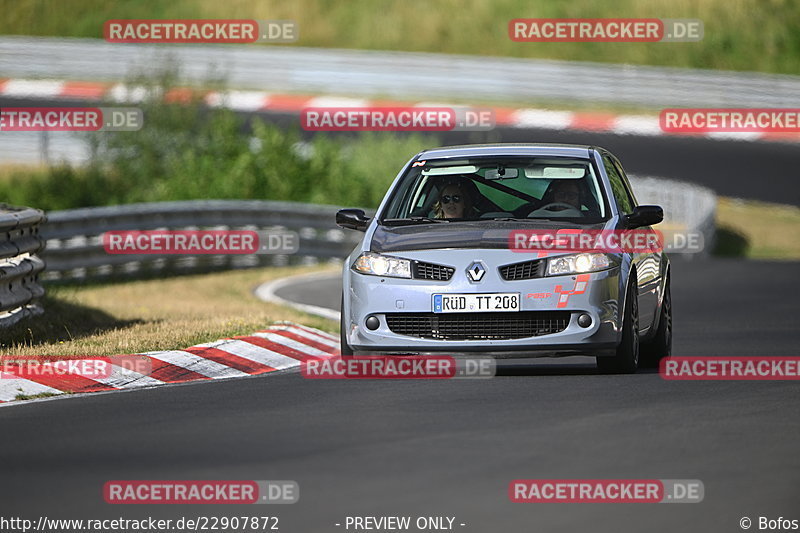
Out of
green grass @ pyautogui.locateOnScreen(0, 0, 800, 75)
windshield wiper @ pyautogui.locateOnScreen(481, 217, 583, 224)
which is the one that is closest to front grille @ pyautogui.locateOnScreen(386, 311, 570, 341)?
windshield wiper @ pyautogui.locateOnScreen(481, 217, 583, 224)

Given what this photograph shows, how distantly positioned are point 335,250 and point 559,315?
49.7 feet

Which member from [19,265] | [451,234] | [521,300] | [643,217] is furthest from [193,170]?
[521,300]

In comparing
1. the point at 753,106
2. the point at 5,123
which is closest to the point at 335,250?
the point at 5,123

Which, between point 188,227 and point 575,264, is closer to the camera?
point 575,264

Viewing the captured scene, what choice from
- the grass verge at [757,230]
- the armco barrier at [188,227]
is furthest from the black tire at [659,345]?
the grass verge at [757,230]

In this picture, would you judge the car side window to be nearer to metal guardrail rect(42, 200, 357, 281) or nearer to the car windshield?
the car windshield

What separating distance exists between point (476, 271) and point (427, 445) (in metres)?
2.89

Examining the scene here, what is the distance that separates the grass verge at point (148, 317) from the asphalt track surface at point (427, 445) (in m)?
1.83

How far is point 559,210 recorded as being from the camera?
472 inches

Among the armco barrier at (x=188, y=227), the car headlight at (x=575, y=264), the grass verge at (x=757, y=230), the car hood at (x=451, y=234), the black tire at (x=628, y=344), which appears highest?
the car hood at (x=451, y=234)

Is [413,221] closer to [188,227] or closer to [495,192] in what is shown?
[495,192]

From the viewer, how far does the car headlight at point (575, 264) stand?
36.2 ft

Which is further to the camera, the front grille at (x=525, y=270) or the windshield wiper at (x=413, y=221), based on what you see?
the windshield wiper at (x=413, y=221)

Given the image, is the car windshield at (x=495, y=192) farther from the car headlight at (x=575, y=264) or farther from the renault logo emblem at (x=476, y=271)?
the renault logo emblem at (x=476, y=271)
